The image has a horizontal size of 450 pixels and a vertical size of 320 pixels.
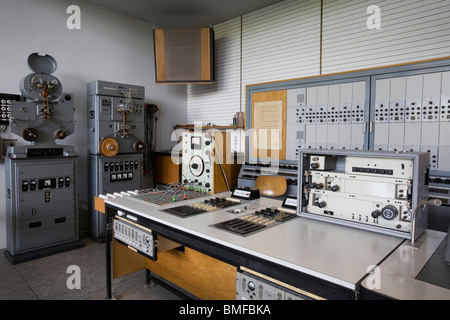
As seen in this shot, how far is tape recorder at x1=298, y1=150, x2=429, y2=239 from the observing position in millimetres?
1590

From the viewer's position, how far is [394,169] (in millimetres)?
1646

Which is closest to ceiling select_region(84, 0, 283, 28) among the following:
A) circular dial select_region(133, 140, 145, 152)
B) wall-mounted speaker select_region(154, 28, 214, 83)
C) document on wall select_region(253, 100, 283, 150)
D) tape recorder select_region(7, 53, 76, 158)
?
wall-mounted speaker select_region(154, 28, 214, 83)

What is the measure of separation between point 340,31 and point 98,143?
11.3 feet

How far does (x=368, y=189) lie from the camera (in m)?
1.74

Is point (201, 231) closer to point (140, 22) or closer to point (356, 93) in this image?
point (356, 93)

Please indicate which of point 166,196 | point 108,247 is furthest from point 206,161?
point 108,247

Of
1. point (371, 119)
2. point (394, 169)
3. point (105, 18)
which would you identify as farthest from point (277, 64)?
point (394, 169)

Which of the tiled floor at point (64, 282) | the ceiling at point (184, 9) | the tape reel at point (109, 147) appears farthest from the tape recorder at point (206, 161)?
the ceiling at point (184, 9)

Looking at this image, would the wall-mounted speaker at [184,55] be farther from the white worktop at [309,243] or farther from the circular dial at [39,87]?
the white worktop at [309,243]

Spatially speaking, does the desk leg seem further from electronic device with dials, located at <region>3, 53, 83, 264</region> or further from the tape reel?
the tape reel

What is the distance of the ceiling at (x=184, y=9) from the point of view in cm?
425

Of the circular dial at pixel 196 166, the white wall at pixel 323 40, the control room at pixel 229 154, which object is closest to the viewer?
the control room at pixel 229 154

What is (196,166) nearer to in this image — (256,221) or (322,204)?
(256,221)

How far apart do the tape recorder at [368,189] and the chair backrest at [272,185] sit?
2.79 feet
